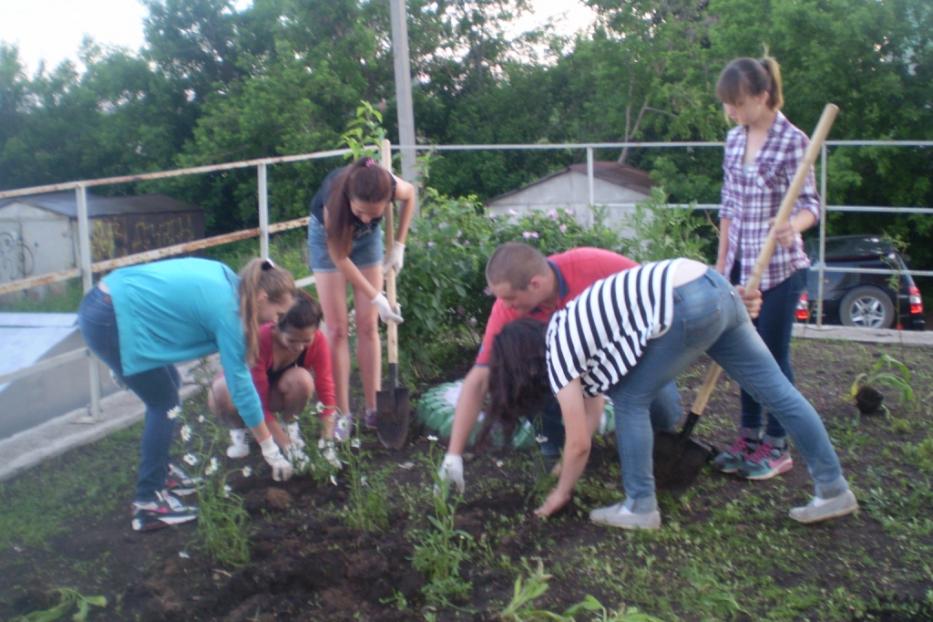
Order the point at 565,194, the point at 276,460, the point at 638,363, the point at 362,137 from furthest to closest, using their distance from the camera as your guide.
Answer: the point at 565,194, the point at 362,137, the point at 276,460, the point at 638,363

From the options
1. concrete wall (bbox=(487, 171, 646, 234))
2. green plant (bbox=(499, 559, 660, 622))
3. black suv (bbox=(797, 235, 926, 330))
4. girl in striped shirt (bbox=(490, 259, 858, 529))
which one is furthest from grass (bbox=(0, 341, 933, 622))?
concrete wall (bbox=(487, 171, 646, 234))

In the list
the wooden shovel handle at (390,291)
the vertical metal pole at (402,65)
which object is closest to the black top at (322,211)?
the wooden shovel handle at (390,291)

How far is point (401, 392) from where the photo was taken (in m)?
4.18

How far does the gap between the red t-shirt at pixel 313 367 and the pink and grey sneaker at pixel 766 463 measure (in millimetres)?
1657

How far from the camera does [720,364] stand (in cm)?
322

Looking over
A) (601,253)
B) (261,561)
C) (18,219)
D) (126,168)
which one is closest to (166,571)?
(261,561)

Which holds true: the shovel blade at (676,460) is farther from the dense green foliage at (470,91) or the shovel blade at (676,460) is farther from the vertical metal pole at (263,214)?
the dense green foliage at (470,91)

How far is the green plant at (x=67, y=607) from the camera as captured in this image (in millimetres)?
2789

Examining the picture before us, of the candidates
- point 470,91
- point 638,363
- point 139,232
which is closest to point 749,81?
point 638,363

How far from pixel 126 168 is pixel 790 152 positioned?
61.7 feet

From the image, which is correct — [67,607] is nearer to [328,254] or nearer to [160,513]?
[160,513]

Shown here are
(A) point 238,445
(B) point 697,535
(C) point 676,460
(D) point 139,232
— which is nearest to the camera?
(B) point 697,535

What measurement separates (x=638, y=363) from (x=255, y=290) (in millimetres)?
1331

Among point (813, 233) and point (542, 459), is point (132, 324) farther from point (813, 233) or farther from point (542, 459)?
point (813, 233)
